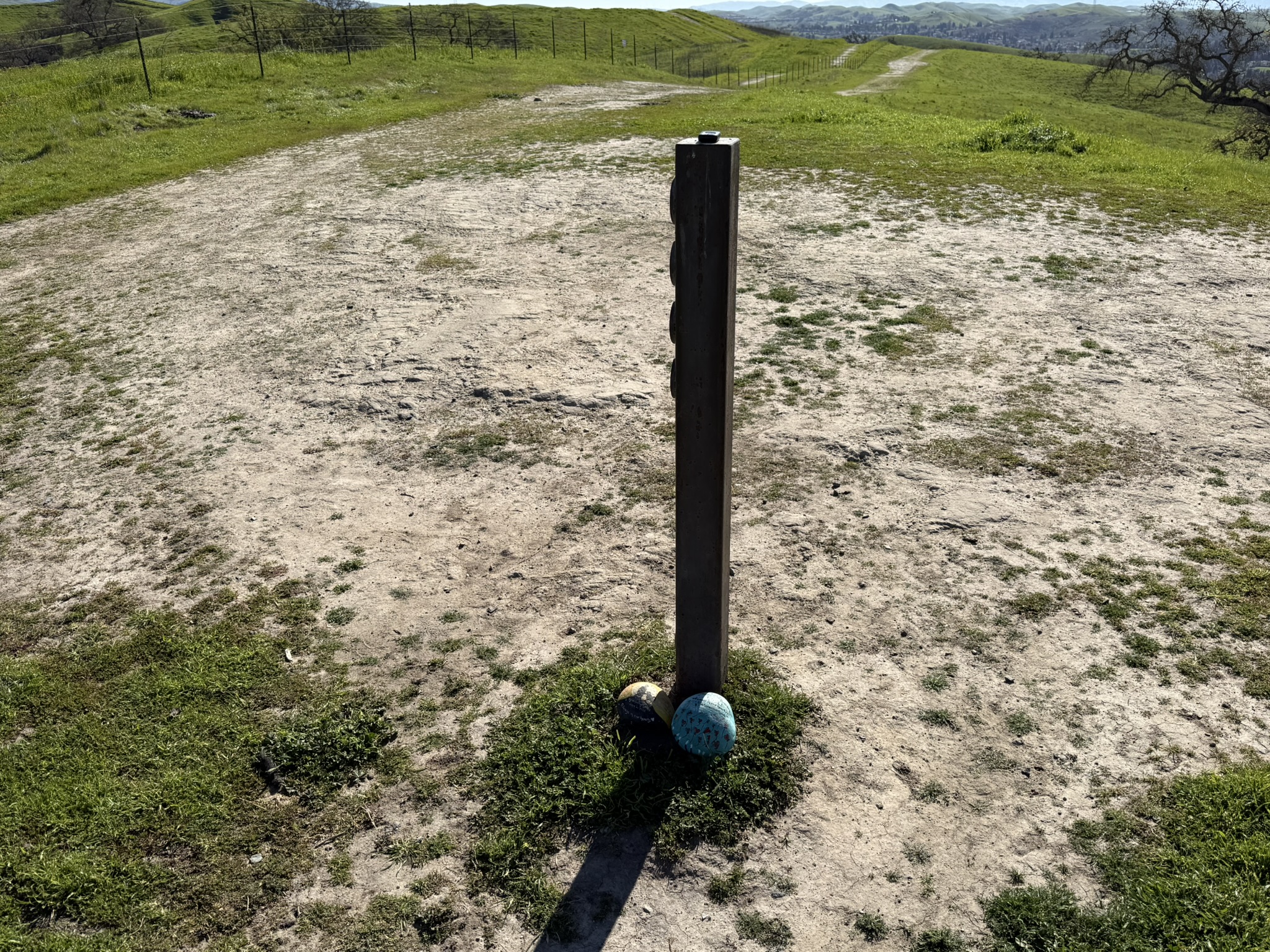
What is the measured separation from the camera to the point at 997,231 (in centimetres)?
1108

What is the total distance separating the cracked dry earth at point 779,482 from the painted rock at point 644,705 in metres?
0.66

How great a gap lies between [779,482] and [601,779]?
285cm

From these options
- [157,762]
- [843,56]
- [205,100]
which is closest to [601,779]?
[157,762]

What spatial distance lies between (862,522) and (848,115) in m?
17.1

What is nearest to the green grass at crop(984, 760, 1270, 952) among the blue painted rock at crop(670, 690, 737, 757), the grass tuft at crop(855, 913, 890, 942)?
the grass tuft at crop(855, 913, 890, 942)

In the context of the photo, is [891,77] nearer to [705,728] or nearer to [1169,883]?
[705,728]

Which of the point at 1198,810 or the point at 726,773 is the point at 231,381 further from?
the point at 1198,810

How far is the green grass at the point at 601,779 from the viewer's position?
349cm

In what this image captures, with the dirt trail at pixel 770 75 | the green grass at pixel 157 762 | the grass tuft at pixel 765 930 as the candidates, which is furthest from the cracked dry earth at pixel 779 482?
the dirt trail at pixel 770 75

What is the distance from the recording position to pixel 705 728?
3818mm

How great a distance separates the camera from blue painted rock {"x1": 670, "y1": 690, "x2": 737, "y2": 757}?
12.5ft

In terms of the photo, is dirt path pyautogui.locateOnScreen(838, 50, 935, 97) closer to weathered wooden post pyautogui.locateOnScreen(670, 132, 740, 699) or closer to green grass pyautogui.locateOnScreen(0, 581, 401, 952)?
weathered wooden post pyautogui.locateOnScreen(670, 132, 740, 699)


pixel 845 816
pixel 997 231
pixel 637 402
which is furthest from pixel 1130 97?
pixel 845 816

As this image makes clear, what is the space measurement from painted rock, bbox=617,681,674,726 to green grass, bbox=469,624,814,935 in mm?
108
